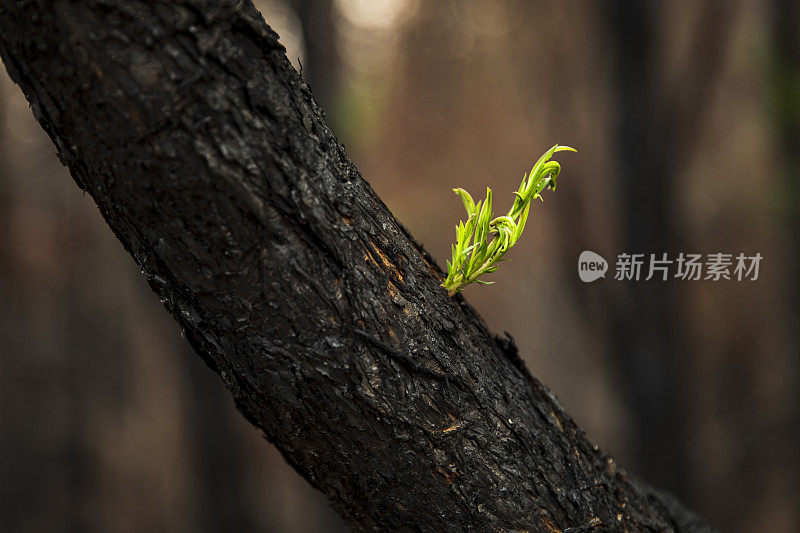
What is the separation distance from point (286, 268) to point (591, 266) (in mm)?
1924

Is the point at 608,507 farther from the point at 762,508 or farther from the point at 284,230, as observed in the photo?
the point at 762,508

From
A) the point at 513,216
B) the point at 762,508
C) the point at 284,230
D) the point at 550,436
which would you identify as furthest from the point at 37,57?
the point at 762,508

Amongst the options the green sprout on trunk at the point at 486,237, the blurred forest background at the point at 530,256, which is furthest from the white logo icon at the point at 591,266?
the green sprout on trunk at the point at 486,237

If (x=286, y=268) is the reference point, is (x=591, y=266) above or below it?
above

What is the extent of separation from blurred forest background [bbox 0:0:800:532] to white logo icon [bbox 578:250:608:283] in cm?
4

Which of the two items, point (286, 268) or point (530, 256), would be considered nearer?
point (286, 268)

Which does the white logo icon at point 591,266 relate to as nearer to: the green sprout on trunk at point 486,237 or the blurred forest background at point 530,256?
the blurred forest background at point 530,256

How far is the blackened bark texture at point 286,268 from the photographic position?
1.04 ft

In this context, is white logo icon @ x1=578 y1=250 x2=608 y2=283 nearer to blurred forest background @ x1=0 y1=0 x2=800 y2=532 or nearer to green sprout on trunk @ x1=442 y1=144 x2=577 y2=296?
blurred forest background @ x1=0 y1=0 x2=800 y2=532

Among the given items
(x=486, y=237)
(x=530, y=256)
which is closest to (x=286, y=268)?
(x=486, y=237)

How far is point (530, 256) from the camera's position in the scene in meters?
2.52

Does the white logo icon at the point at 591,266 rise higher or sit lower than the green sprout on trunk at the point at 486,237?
higher

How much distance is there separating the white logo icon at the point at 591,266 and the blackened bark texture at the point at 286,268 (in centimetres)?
158

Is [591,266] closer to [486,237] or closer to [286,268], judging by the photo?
[486,237]
